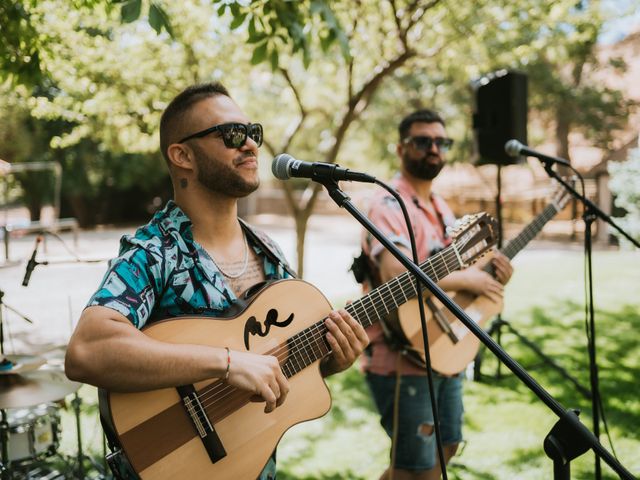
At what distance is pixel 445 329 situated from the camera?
2.83 meters

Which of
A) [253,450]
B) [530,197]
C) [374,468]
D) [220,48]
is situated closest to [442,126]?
[253,450]

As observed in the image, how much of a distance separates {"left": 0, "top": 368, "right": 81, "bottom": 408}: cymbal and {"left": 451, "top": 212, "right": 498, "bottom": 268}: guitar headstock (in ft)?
7.44

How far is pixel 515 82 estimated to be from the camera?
5.67 metres

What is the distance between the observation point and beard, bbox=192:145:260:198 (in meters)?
1.98

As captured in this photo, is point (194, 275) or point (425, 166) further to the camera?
point (425, 166)

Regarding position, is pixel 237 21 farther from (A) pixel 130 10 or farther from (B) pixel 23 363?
(B) pixel 23 363

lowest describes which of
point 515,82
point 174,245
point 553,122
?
point 174,245

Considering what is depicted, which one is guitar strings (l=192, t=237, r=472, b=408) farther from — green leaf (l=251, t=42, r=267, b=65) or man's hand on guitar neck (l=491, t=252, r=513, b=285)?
green leaf (l=251, t=42, r=267, b=65)

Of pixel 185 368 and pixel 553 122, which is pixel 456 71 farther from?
pixel 553 122

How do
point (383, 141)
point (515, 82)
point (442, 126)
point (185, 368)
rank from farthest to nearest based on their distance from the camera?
point (383, 141) → point (515, 82) → point (442, 126) → point (185, 368)

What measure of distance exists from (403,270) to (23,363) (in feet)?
7.41

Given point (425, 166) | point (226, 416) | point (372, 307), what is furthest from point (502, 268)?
point (226, 416)

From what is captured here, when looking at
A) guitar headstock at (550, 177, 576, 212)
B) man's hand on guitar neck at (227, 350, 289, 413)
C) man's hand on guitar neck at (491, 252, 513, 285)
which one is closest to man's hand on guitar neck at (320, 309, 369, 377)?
man's hand on guitar neck at (227, 350, 289, 413)

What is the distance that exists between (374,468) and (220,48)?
19.9 ft
